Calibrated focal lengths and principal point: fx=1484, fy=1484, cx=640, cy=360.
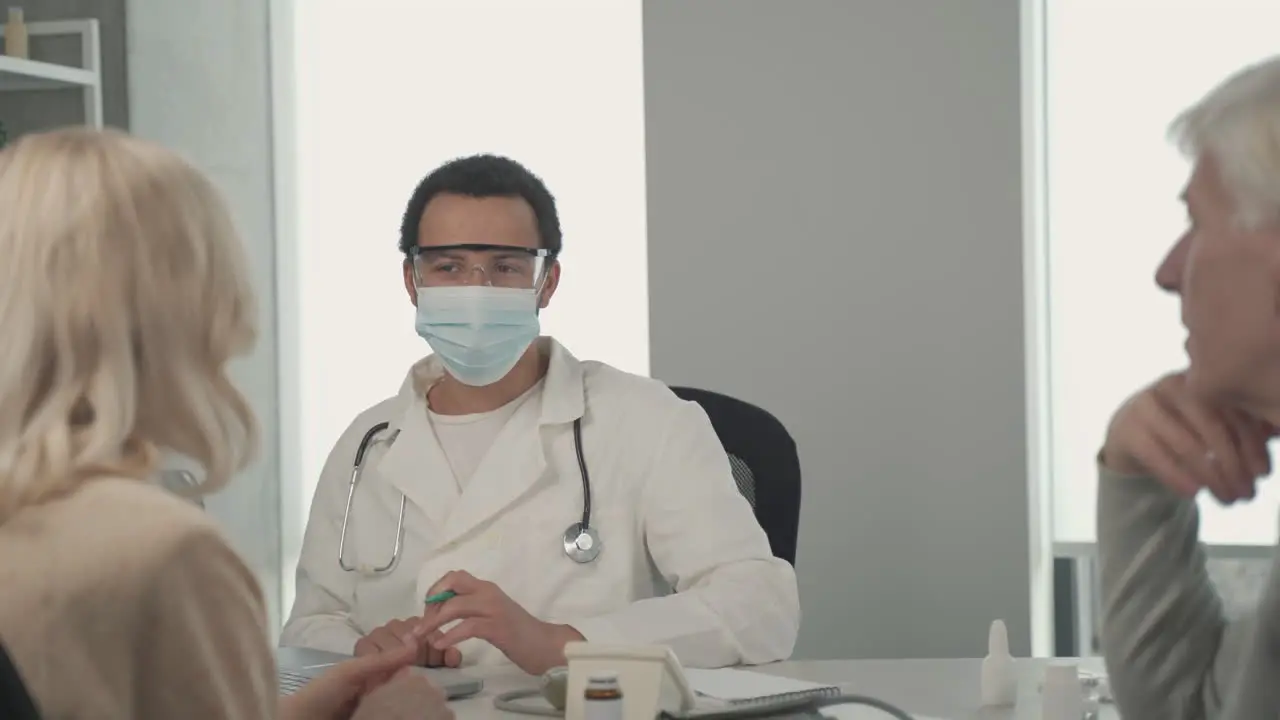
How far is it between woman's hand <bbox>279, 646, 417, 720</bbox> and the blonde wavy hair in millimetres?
481

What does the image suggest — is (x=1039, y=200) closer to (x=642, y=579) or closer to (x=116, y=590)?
(x=642, y=579)

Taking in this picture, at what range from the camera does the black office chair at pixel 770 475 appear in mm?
2541

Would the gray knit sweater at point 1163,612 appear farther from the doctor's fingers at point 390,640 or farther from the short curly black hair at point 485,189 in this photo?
the short curly black hair at point 485,189

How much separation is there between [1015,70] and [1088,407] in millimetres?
865

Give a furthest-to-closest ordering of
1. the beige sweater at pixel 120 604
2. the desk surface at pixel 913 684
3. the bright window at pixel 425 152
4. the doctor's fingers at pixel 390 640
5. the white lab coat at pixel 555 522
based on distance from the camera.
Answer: the bright window at pixel 425 152
the white lab coat at pixel 555 522
the doctor's fingers at pixel 390 640
the desk surface at pixel 913 684
the beige sweater at pixel 120 604

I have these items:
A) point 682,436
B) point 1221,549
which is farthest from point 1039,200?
point 682,436

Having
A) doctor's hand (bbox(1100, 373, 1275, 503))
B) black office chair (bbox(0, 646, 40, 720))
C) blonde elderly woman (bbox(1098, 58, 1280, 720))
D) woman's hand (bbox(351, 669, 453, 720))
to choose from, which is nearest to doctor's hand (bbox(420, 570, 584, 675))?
woman's hand (bbox(351, 669, 453, 720))

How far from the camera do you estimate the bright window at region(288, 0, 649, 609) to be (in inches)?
163

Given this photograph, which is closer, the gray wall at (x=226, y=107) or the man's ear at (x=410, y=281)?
the man's ear at (x=410, y=281)

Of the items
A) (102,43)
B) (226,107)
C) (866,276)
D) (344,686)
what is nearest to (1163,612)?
(344,686)

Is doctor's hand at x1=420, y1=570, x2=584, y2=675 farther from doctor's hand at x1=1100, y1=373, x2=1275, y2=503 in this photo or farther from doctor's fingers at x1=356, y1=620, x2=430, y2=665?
doctor's hand at x1=1100, y1=373, x2=1275, y2=503

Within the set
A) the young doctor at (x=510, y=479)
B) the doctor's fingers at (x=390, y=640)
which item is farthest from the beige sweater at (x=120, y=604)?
the young doctor at (x=510, y=479)

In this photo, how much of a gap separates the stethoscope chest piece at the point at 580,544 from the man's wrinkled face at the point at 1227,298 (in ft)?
4.35

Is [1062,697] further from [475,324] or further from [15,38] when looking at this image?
[15,38]
